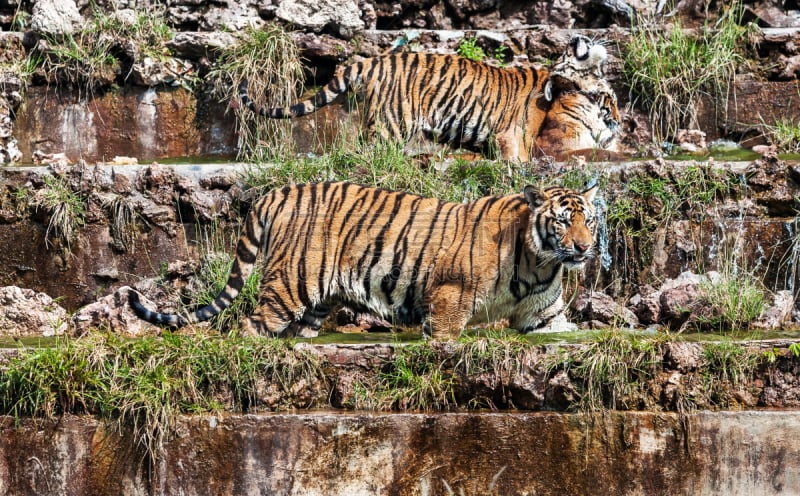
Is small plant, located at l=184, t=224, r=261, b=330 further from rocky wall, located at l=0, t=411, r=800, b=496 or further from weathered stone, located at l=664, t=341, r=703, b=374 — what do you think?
weathered stone, located at l=664, t=341, r=703, b=374

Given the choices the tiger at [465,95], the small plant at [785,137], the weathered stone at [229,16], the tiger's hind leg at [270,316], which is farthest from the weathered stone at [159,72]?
the small plant at [785,137]

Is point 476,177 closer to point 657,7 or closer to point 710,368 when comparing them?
point 710,368

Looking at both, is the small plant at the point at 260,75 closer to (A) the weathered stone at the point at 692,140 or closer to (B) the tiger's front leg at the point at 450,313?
(B) the tiger's front leg at the point at 450,313

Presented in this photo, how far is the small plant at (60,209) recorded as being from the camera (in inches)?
296

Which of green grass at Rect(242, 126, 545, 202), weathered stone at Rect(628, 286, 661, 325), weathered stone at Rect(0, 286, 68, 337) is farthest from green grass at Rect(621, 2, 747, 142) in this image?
weathered stone at Rect(0, 286, 68, 337)

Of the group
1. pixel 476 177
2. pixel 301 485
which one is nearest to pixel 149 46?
pixel 476 177

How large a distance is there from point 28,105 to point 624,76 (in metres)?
5.19

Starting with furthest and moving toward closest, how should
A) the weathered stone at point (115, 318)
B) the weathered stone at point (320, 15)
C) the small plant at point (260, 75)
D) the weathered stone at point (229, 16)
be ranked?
the weathered stone at point (229, 16)
the weathered stone at point (320, 15)
the small plant at point (260, 75)
the weathered stone at point (115, 318)

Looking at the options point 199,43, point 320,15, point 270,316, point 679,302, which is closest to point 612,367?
point 679,302

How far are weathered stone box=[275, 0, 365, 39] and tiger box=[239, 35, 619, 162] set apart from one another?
69 centimetres

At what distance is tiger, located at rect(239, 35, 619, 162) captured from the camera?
28.2 feet

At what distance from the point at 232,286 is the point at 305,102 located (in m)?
2.52

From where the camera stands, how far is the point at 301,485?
521 centimetres

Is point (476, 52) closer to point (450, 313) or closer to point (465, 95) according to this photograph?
point (465, 95)
